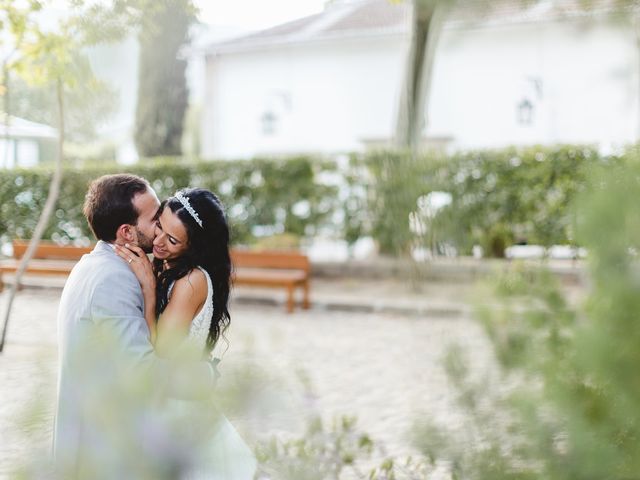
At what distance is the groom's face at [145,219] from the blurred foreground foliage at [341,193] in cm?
732

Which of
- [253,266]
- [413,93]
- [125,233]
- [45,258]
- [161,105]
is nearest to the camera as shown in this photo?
[125,233]

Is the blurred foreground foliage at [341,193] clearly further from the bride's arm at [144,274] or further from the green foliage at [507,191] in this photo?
the bride's arm at [144,274]

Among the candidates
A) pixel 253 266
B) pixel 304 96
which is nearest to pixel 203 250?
pixel 253 266

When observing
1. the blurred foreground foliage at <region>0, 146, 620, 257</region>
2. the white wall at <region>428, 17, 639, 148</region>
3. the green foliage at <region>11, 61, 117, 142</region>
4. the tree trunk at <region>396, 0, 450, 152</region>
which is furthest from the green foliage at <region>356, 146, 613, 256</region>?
the white wall at <region>428, 17, 639, 148</region>

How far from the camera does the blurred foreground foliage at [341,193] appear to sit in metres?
11.5

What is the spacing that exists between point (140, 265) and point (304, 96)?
24770mm

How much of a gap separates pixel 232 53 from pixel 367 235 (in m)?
16.5

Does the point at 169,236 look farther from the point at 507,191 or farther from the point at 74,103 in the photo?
the point at 507,191

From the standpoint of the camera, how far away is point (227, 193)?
13328 mm

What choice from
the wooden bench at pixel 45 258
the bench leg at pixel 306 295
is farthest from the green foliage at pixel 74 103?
the bench leg at pixel 306 295

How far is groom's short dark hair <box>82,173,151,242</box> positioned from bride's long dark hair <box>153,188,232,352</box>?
11cm

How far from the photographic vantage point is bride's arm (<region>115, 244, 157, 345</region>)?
8.33 feet

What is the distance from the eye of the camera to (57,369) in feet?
2.92

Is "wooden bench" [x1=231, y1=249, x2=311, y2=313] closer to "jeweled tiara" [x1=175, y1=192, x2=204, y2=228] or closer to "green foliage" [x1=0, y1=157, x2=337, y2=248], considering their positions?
"green foliage" [x1=0, y1=157, x2=337, y2=248]
